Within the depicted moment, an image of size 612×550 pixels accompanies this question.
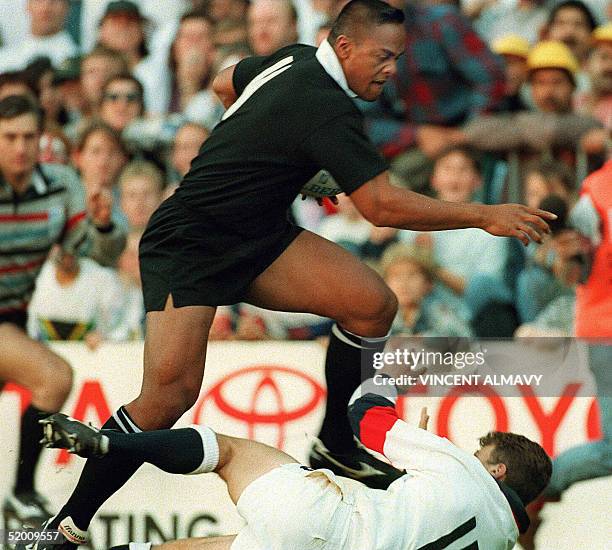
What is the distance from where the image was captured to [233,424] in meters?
6.39

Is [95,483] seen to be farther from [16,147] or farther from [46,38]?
[46,38]

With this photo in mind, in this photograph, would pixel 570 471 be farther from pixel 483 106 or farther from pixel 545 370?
pixel 483 106

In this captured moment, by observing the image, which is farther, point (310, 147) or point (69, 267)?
point (69, 267)

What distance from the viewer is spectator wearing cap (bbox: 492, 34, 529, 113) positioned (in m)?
7.55

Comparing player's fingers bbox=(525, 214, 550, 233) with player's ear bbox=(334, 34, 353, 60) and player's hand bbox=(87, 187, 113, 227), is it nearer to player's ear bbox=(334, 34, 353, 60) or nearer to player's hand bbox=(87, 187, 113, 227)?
player's ear bbox=(334, 34, 353, 60)

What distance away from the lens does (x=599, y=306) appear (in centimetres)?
664

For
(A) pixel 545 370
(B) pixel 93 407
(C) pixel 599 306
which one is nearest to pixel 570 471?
(A) pixel 545 370

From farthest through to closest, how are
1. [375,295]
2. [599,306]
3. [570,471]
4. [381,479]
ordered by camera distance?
[599,306] < [570,471] < [381,479] < [375,295]

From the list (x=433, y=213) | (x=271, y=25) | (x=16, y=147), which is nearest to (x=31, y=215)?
(x=16, y=147)

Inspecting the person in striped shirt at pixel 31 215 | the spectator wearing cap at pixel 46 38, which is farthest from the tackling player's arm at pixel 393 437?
the spectator wearing cap at pixel 46 38

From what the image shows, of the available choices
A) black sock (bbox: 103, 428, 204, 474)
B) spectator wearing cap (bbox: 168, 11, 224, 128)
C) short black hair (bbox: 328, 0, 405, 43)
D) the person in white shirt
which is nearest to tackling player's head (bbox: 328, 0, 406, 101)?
short black hair (bbox: 328, 0, 405, 43)

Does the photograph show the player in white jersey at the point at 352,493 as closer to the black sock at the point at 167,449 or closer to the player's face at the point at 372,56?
the black sock at the point at 167,449

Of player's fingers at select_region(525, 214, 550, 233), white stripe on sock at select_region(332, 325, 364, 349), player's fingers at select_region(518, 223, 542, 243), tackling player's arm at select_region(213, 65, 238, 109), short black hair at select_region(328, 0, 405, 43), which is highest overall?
short black hair at select_region(328, 0, 405, 43)

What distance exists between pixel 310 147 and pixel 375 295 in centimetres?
63
